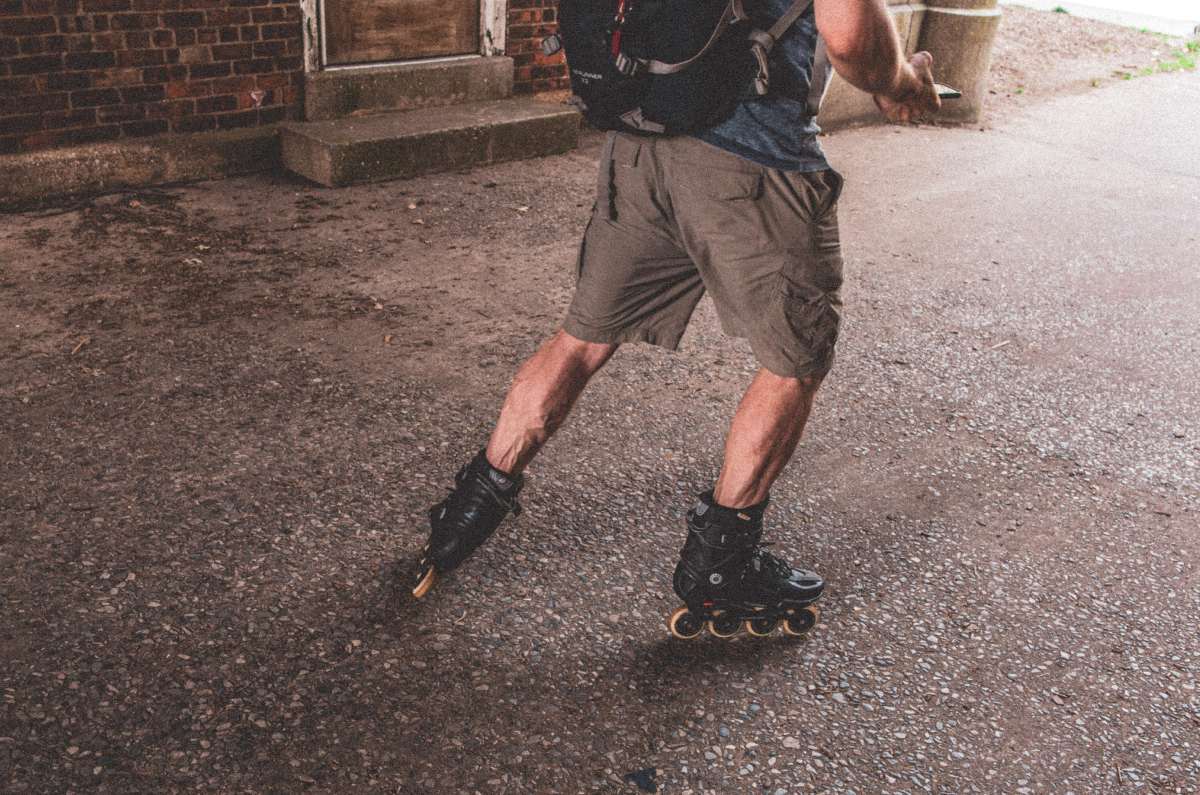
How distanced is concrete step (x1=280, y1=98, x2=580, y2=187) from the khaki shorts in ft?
11.9

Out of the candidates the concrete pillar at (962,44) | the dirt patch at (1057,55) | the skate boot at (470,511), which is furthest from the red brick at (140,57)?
the dirt patch at (1057,55)

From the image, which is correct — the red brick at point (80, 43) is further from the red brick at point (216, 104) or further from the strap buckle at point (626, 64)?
the strap buckle at point (626, 64)

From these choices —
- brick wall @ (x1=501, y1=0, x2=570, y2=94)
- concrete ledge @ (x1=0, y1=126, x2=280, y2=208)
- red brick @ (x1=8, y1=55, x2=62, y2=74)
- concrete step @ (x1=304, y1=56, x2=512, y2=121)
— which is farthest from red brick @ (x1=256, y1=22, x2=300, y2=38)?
brick wall @ (x1=501, y1=0, x2=570, y2=94)

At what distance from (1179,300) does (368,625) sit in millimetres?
4503

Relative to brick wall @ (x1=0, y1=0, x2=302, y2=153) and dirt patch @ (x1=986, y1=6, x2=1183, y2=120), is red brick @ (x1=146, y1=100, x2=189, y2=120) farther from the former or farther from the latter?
dirt patch @ (x1=986, y1=6, x2=1183, y2=120)

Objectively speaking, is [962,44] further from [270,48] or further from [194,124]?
[194,124]

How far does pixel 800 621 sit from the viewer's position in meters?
2.82

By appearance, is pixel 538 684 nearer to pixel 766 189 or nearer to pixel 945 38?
pixel 766 189

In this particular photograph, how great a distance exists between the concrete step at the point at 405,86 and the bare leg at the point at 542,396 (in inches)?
161

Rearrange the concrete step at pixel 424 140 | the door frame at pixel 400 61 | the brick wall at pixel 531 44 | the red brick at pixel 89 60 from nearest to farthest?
the red brick at pixel 89 60
the concrete step at pixel 424 140
the door frame at pixel 400 61
the brick wall at pixel 531 44

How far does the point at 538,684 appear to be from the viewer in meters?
2.56

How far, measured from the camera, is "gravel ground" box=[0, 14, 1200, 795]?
7.90 ft

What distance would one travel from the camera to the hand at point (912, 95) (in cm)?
240

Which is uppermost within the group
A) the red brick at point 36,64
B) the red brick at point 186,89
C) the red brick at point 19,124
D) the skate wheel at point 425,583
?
the red brick at point 36,64
